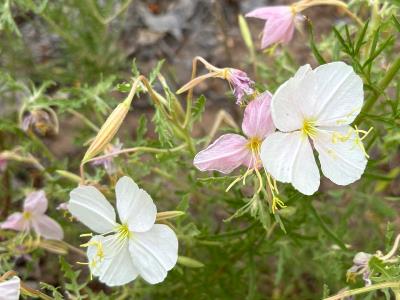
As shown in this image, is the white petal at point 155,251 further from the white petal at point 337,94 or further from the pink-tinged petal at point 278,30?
the pink-tinged petal at point 278,30

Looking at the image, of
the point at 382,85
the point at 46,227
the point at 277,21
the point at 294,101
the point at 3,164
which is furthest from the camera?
the point at 3,164

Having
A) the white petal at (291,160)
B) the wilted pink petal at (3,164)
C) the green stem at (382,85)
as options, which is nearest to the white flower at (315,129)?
the white petal at (291,160)

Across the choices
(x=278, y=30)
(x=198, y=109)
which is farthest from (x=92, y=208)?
(x=278, y=30)

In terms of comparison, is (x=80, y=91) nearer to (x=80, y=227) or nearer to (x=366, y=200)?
(x=80, y=227)

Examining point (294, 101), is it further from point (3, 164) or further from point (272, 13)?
point (3, 164)

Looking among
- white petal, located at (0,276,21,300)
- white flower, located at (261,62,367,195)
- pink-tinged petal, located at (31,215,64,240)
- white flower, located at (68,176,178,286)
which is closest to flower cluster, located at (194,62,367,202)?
white flower, located at (261,62,367,195)
